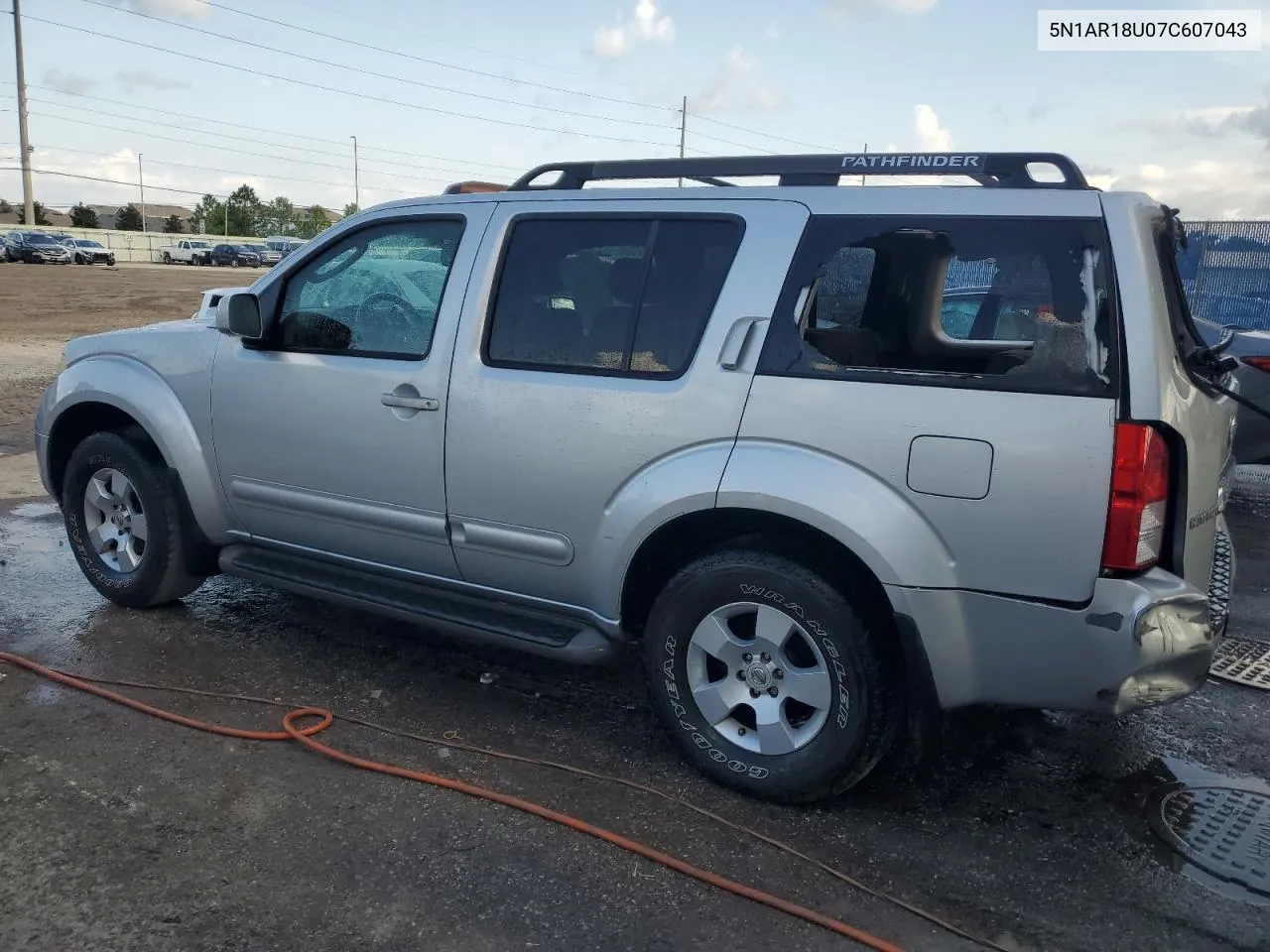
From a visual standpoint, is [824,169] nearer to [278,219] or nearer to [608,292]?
[608,292]

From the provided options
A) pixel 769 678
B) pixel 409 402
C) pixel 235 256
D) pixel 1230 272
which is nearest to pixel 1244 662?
pixel 769 678

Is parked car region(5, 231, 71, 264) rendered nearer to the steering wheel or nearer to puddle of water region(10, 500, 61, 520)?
puddle of water region(10, 500, 61, 520)

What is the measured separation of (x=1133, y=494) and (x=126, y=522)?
13.8ft

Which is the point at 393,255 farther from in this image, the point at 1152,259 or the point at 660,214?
A: the point at 1152,259

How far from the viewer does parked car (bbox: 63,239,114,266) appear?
1978 inches

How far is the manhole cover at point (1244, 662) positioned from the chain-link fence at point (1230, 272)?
32.5 feet

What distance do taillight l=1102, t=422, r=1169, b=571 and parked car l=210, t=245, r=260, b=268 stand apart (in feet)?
199

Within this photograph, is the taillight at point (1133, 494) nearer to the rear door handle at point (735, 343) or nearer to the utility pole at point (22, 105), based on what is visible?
the rear door handle at point (735, 343)

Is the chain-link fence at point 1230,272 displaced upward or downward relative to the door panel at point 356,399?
upward

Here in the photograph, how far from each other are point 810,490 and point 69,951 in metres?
2.24

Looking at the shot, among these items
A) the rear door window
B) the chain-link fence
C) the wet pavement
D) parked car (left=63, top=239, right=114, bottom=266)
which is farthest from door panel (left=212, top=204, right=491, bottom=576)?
parked car (left=63, top=239, right=114, bottom=266)

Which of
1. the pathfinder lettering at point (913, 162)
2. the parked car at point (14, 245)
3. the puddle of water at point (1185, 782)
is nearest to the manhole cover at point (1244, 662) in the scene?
the puddle of water at point (1185, 782)

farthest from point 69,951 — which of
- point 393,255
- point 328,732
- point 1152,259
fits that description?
point 1152,259

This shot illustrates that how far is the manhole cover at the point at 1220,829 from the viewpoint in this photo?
2.97 metres
